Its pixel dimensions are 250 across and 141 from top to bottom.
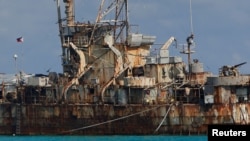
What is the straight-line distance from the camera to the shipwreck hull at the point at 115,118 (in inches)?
1538

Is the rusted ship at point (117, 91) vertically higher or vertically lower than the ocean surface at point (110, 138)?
higher

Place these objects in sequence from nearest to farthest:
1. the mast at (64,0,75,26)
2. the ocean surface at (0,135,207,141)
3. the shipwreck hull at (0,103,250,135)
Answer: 1. the ocean surface at (0,135,207,141)
2. the shipwreck hull at (0,103,250,135)
3. the mast at (64,0,75,26)

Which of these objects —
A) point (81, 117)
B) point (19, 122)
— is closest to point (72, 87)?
point (81, 117)

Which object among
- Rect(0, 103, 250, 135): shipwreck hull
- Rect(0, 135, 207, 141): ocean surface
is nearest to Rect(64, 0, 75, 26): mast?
Rect(0, 103, 250, 135): shipwreck hull

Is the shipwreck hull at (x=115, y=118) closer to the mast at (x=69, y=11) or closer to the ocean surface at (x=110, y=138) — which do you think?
the ocean surface at (x=110, y=138)

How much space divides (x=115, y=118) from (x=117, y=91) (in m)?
1.92

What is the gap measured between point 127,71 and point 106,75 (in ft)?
5.43

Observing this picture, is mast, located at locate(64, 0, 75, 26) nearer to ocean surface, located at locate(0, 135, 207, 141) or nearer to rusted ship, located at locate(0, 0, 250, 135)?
rusted ship, located at locate(0, 0, 250, 135)

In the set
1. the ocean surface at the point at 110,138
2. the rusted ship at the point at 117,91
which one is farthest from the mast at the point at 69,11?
the ocean surface at the point at 110,138

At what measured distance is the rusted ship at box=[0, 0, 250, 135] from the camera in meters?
39.0

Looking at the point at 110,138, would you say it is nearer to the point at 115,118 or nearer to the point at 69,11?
the point at 115,118

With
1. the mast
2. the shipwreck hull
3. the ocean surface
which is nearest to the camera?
the ocean surface

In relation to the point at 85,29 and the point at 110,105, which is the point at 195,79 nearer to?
the point at 110,105

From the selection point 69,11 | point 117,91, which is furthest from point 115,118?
point 69,11
